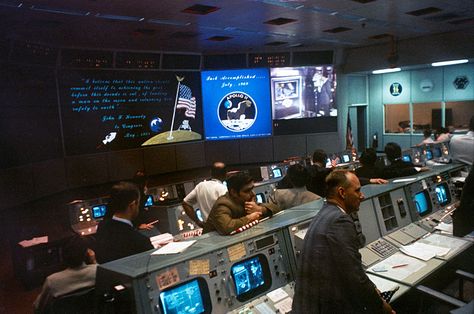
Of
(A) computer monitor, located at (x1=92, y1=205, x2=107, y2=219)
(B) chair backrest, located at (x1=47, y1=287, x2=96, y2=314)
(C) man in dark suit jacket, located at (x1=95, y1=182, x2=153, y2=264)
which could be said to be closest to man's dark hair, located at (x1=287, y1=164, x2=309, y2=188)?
(C) man in dark suit jacket, located at (x1=95, y1=182, x2=153, y2=264)

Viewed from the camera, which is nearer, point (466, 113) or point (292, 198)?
point (292, 198)

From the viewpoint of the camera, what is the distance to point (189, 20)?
7117 millimetres

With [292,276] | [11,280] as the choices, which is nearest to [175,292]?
[292,276]

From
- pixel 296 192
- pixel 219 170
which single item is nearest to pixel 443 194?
pixel 296 192

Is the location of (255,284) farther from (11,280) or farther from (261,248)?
(11,280)

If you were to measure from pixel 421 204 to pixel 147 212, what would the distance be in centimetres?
276

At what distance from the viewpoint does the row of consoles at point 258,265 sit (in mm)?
1926

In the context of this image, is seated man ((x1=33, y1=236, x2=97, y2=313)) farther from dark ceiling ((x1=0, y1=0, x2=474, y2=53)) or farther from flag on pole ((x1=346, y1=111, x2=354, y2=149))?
flag on pole ((x1=346, y1=111, x2=354, y2=149))

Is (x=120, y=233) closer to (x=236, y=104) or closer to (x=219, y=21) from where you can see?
(x=219, y=21)

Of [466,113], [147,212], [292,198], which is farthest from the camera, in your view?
[466,113]

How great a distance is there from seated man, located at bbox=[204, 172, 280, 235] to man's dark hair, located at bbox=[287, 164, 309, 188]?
838 millimetres

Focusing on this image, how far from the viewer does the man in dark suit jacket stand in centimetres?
268

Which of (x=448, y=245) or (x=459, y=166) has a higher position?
(x=459, y=166)

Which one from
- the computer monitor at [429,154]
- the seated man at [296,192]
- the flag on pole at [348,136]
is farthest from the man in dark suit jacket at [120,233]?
the flag on pole at [348,136]
